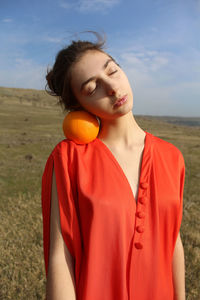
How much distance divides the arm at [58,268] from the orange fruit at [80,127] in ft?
1.29

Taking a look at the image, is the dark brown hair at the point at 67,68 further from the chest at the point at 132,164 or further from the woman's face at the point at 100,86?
the chest at the point at 132,164

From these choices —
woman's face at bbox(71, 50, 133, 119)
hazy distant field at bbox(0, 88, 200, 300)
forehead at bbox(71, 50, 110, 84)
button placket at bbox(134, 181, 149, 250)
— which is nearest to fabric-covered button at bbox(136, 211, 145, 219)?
button placket at bbox(134, 181, 149, 250)

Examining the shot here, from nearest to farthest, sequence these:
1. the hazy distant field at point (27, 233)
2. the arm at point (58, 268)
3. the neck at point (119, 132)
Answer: the arm at point (58, 268), the neck at point (119, 132), the hazy distant field at point (27, 233)

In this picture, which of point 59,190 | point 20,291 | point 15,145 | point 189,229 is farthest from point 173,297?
point 15,145

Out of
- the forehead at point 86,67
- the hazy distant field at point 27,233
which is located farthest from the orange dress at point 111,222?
the hazy distant field at point 27,233

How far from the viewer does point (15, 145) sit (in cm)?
1636

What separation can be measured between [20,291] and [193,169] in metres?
9.51

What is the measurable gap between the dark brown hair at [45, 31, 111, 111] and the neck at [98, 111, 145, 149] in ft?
0.78

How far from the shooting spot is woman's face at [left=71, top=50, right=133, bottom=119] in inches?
59.9

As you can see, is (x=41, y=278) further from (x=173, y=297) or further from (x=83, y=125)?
(x=83, y=125)

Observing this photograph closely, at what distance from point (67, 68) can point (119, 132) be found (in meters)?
0.54

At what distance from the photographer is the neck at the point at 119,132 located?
1.67m

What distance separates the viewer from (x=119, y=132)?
170cm

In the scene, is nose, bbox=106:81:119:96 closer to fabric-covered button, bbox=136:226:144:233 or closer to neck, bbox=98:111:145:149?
neck, bbox=98:111:145:149
